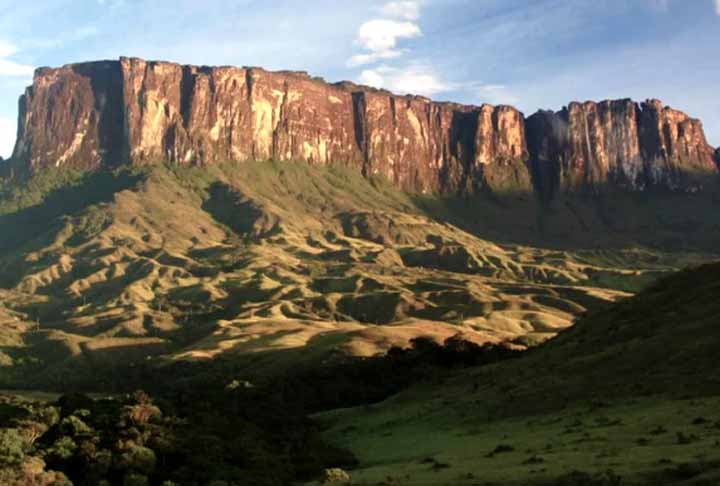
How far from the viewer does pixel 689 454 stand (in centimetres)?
4572

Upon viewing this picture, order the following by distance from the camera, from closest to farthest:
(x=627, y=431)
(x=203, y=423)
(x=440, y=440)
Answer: (x=627, y=431) < (x=440, y=440) < (x=203, y=423)

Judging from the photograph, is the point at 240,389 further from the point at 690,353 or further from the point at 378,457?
the point at 690,353

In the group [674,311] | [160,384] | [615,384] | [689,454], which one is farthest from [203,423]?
[160,384]

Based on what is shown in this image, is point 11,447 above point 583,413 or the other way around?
above

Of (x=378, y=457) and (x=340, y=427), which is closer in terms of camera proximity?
(x=378, y=457)

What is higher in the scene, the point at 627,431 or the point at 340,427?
the point at 627,431

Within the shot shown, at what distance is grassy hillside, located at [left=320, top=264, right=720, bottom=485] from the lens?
47.7 m

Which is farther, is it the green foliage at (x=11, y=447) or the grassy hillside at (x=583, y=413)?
the green foliage at (x=11, y=447)

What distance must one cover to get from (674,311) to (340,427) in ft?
133

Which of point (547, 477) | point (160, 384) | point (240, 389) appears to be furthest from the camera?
point (160, 384)

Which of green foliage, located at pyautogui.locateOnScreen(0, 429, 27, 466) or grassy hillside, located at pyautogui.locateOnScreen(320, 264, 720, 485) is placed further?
green foliage, located at pyautogui.locateOnScreen(0, 429, 27, 466)

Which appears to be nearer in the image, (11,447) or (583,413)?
(11,447)

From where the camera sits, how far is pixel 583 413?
225ft

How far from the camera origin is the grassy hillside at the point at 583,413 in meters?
47.7
